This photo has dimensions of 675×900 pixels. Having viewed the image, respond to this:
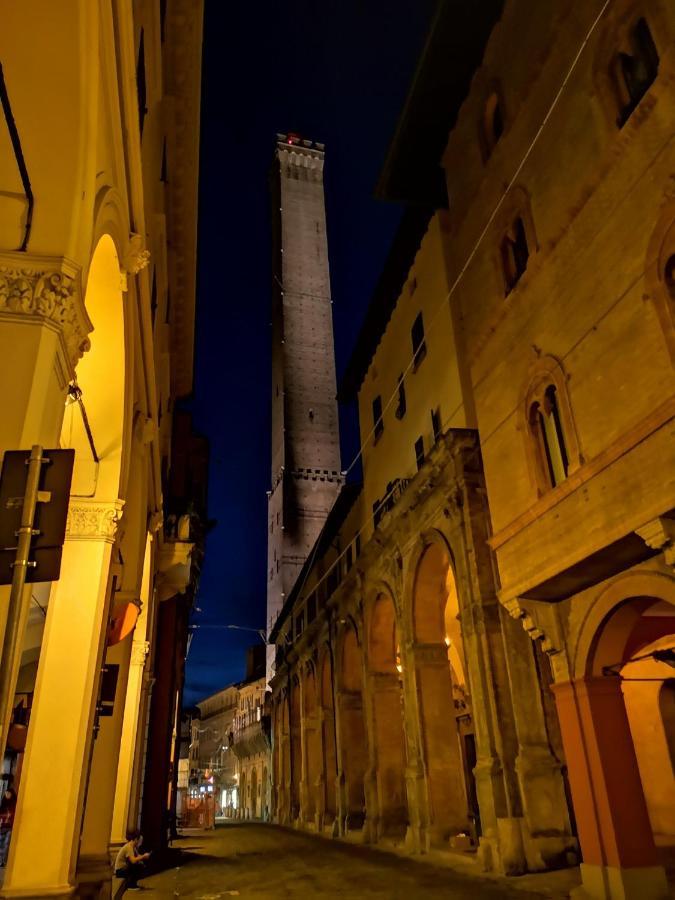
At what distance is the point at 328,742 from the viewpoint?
27656mm

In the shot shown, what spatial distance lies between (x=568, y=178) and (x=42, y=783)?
1113 centimetres

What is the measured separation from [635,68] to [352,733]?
21.5m

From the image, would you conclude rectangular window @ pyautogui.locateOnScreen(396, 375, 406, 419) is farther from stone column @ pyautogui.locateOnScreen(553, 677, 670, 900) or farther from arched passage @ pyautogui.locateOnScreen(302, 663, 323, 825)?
arched passage @ pyautogui.locateOnScreen(302, 663, 323, 825)

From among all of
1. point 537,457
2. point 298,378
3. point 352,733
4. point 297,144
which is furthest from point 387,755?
point 297,144

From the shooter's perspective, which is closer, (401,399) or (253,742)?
(401,399)

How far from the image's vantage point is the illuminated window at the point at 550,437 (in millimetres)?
10883

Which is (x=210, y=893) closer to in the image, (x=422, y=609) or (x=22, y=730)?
(x=22, y=730)

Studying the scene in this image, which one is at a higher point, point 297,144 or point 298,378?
point 297,144

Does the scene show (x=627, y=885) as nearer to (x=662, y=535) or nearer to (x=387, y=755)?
(x=662, y=535)

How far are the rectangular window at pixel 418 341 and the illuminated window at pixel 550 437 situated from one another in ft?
24.8

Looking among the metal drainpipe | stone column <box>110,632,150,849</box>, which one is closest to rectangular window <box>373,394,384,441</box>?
stone column <box>110,632,150,849</box>

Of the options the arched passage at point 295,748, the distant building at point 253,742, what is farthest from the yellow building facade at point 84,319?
the distant building at point 253,742

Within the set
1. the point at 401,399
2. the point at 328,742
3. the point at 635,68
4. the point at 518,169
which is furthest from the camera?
the point at 328,742

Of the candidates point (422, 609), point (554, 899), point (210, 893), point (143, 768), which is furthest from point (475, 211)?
point (143, 768)
